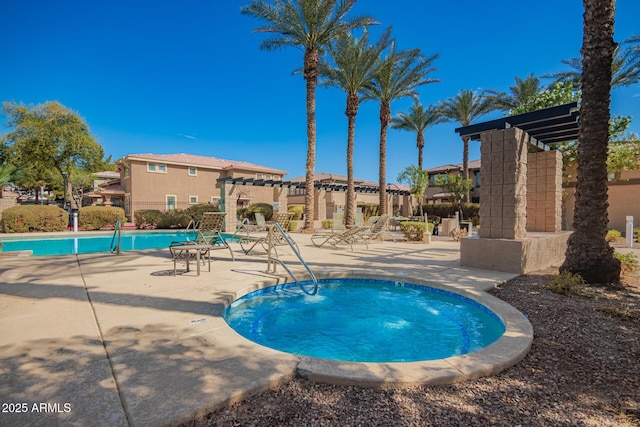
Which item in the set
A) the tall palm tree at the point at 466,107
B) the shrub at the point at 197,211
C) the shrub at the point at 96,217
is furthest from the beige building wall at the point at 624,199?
the shrub at the point at 96,217

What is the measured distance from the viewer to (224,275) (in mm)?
5941

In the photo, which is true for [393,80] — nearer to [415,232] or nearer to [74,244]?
[415,232]

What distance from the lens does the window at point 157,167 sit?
27.9 meters

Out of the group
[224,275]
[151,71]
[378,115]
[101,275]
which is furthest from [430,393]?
[151,71]

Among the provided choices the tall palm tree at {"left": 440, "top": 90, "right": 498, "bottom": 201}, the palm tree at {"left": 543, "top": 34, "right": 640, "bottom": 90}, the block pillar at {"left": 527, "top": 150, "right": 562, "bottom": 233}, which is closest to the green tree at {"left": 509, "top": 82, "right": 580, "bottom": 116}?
the palm tree at {"left": 543, "top": 34, "right": 640, "bottom": 90}

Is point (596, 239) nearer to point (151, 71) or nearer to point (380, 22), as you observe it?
point (380, 22)

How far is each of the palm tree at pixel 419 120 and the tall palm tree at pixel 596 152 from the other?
76.1 ft

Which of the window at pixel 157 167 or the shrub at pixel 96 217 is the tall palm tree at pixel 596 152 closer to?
the shrub at pixel 96 217

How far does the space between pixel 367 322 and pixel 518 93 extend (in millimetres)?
25302

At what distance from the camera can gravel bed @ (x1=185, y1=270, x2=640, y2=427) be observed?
1.93 meters

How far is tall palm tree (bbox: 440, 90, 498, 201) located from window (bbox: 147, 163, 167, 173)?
85.0 ft

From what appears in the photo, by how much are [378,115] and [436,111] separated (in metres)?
8.89

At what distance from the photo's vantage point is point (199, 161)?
106 feet

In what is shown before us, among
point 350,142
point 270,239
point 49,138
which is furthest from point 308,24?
point 49,138
